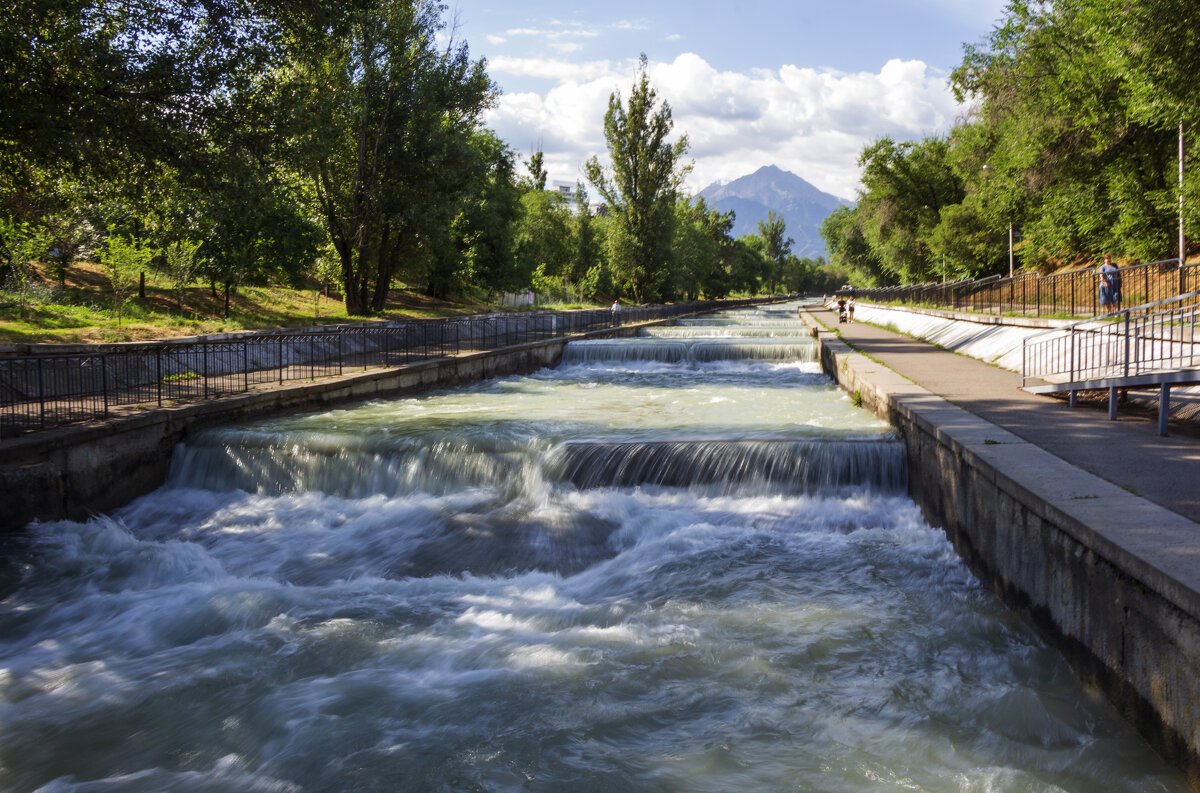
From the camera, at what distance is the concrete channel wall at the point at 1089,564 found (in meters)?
4.30

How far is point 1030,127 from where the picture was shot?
28.8m

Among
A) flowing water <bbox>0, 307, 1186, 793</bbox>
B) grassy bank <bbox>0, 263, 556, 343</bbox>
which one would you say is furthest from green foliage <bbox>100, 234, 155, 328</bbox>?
flowing water <bbox>0, 307, 1186, 793</bbox>

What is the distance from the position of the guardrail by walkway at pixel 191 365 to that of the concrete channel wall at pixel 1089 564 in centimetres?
1107

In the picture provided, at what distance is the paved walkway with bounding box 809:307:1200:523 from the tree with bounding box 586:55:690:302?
158ft

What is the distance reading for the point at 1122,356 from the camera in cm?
1275

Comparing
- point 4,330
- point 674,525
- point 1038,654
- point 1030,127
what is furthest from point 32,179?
point 1030,127

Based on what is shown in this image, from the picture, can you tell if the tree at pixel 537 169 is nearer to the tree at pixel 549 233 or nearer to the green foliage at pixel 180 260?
the tree at pixel 549 233

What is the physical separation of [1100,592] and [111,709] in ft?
22.6

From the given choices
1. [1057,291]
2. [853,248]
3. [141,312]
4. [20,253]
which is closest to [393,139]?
[141,312]

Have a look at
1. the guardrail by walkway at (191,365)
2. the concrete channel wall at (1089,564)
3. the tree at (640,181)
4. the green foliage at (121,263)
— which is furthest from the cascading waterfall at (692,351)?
the tree at (640,181)

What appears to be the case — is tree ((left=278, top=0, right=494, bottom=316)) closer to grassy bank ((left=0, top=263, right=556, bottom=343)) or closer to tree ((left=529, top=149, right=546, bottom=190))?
grassy bank ((left=0, top=263, right=556, bottom=343))

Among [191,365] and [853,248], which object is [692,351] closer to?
[191,365]

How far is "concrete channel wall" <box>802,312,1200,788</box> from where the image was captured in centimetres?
430

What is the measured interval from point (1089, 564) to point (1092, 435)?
14.0ft
